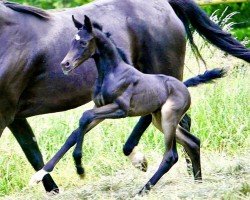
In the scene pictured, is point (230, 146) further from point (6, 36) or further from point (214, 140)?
point (6, 36)

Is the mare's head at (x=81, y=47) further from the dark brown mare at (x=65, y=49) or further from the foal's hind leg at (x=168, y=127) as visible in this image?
the dark brown mare at (x=65, y=49)

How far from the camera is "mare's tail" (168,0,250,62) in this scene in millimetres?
7664

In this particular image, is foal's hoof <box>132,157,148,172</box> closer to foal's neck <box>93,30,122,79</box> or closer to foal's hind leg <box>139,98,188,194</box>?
foal's hind leg <box>139,98,188,194</box>

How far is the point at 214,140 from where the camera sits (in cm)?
880

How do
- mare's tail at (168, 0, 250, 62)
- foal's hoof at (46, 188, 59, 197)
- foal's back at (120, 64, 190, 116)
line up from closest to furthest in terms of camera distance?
1. foal's back at (120, 64, 190, 116)
2. foal's hoof at (46, 188, 59, 197)
3. mare's tail at (168, 0, 250, 62)

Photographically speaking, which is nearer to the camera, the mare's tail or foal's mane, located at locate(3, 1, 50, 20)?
foal's mane, located at locate(3, 1, 50, 20)

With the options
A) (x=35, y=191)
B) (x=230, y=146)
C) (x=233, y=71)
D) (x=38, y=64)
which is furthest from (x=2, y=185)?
(x=233, y=71)

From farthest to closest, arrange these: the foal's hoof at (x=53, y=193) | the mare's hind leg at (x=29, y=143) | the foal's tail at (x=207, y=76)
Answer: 1. the mare's hind leg at (x=29, y=143)
2. the foal's hoof at (x=53, y=193)
3. the foal's tail at (x=207, y=76)

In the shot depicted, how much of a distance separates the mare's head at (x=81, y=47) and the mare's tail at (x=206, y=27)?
2.15m

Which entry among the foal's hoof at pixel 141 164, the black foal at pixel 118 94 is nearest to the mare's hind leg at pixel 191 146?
the black foal at pixel 118 94

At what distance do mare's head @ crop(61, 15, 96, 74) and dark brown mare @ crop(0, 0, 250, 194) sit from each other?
1044mm

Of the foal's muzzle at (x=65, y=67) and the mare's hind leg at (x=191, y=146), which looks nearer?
the foal's muzzle at (x=65, y=67)

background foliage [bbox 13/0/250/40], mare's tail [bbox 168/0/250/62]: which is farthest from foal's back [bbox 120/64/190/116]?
background foliage [bbox 13/0/250/40]

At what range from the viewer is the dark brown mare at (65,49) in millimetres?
6699
